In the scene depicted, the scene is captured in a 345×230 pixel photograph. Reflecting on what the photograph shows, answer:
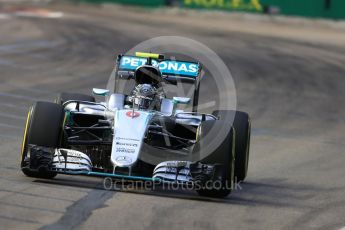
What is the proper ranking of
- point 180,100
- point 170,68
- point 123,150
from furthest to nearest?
point 170,68, point 180,100, point 123,150

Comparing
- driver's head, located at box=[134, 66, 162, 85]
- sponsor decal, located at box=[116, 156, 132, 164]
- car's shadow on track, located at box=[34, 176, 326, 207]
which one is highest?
driver's head, located at box=[134, 66, 162, 85]

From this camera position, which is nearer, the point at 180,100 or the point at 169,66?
the point at 180,100

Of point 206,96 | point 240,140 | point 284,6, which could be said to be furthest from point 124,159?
point 284,6

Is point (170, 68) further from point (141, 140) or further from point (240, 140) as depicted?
point (141, 140)

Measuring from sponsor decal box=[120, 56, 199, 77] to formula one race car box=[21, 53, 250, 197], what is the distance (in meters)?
0.29

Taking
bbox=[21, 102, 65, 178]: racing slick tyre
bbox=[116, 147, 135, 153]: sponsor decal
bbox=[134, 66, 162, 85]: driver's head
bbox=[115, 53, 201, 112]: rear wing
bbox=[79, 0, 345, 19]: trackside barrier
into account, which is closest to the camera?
bbox=[116, 147, 135, 153]: sponsor decal

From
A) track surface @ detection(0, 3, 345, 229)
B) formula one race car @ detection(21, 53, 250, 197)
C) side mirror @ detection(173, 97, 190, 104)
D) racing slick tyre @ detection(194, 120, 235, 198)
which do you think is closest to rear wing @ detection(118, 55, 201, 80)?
formula one race car @ detection(21, 53, 250, 197)

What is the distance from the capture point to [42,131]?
10719 mm

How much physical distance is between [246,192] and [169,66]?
7.90 ft

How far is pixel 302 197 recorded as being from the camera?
10953 millimetres

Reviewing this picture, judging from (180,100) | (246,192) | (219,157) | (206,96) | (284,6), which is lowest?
(246,192)

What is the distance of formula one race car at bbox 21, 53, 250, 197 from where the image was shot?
410 inches

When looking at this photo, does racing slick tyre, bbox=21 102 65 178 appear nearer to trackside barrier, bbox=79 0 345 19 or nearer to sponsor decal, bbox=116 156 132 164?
sponsor decal, bbox=116 156 132 164

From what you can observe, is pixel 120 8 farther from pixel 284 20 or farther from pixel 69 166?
pixel 69 166
